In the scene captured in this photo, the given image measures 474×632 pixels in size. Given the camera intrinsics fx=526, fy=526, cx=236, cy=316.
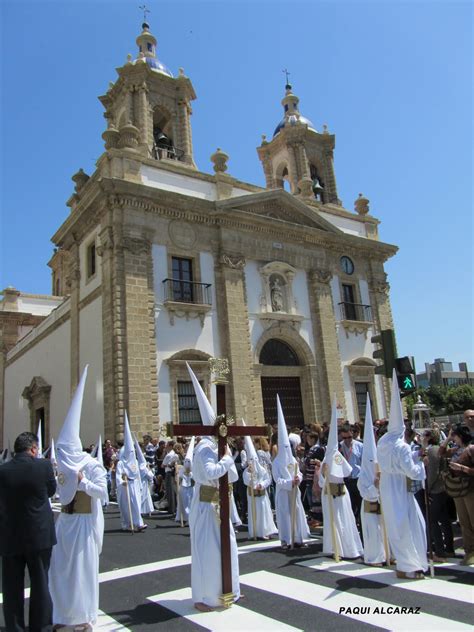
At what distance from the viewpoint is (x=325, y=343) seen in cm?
2323

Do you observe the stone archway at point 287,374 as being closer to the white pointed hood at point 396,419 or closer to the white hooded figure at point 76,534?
the white pointed hood at point 396,419

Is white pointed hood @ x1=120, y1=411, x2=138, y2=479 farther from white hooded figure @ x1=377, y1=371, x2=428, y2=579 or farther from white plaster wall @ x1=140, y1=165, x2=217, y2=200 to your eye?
white plaster wall @ x1=140, y1=165, x2=217, y2=200

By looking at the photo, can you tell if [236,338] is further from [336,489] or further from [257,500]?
[336,489]

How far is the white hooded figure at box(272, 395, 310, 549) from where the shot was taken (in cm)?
875

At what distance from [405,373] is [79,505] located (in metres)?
6.15

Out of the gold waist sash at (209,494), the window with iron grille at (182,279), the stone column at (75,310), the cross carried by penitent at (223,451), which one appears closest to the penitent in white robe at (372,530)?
the cross carried by penitent at (223,451)

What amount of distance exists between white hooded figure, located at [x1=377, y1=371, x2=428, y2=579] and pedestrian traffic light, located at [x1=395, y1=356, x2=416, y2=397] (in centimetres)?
255

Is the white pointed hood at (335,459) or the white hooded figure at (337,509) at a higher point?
the white pointed hood at (335,459)

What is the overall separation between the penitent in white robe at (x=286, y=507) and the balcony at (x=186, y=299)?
437 inches

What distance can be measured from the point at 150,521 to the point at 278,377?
33.8ft

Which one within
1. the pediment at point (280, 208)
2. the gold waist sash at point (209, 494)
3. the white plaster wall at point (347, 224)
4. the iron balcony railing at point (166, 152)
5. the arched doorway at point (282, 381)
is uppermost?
the iron balcony railing at point (166, 152)

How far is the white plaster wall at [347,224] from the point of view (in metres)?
26.4

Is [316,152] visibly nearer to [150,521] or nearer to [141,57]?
[141,57]

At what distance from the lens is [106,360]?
1845 cm
